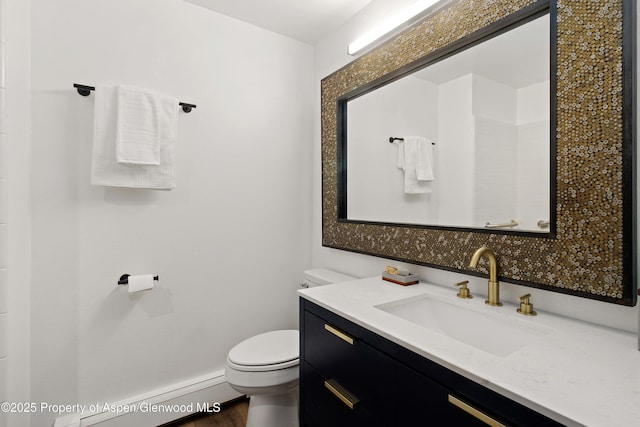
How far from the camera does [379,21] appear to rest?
5.56ft

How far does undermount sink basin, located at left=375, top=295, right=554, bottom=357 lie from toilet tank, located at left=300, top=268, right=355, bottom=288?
0.59m

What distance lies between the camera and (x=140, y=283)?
1.57m

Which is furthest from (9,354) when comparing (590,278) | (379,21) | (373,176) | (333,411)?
(379,21)

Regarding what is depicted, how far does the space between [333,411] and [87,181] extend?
4.88 ft

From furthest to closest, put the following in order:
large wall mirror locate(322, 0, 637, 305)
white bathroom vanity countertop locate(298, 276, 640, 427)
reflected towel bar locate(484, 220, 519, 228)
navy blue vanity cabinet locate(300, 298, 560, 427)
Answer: reflected towel bar locate(484, 220, 519, 228), large wall mirror locate(322, 0, 637, 305), navy blue vanity cabinet locate(300, 298, 560, 427), white bathroom vanity countertop locate(298, 276, 640, 427)

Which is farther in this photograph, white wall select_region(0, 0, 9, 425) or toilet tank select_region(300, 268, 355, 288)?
toilet tank select_region(300, 268, 355, 288)

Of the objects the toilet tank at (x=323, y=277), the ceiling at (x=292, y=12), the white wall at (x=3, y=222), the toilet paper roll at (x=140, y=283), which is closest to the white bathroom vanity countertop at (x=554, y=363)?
the toilet tank at (x=323, y=277)

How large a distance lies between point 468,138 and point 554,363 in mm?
851

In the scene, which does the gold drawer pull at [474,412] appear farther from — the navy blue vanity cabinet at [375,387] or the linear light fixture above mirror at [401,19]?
the linear light fixture above mirror at [401,19]

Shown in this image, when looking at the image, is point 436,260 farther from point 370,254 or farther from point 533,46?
point 533,46

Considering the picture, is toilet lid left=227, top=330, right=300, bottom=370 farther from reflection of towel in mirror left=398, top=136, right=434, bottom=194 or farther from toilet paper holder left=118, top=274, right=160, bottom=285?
reflection of towel in mirror left=398, top=136, right=434, bottom=194

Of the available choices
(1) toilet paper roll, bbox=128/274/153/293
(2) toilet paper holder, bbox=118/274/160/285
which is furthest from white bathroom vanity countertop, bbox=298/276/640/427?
(2) toilet paper holder, bbox=118/274/160/285

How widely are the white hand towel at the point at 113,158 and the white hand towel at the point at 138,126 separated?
0.10ft

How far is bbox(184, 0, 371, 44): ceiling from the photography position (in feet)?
5.82
